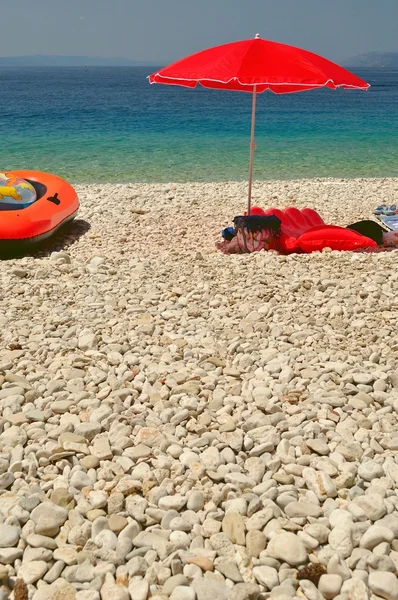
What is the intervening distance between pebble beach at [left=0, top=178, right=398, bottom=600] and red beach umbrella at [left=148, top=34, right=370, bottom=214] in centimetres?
Answer: 174

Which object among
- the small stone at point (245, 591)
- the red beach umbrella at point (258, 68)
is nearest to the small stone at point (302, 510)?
the small stone at point (245, 591)

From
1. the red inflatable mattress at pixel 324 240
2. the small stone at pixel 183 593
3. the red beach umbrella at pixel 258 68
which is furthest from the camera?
the red inflatable mattress at pixel 324 240

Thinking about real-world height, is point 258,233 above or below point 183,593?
below

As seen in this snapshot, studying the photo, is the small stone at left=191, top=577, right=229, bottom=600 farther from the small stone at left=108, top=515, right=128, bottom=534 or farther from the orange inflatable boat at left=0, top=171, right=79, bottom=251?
the orange inflatable boat at left=0, top=171, right=79, bottom=251

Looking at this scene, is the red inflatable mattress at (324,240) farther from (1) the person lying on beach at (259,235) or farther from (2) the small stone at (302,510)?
(2) the small stone at (302,510)

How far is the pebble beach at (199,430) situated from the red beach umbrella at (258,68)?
1.74 meters

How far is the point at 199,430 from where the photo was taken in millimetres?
3002

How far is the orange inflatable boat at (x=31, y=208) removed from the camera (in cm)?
673

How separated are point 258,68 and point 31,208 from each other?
11.0ft

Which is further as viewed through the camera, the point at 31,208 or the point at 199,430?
the point at 31,208

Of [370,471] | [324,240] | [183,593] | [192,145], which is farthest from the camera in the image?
[192,145]

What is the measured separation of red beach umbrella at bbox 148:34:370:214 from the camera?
5395mm

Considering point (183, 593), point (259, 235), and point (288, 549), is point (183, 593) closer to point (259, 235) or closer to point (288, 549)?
point (288, 549)

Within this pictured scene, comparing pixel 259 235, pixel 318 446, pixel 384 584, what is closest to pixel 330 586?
pixel 384 584
